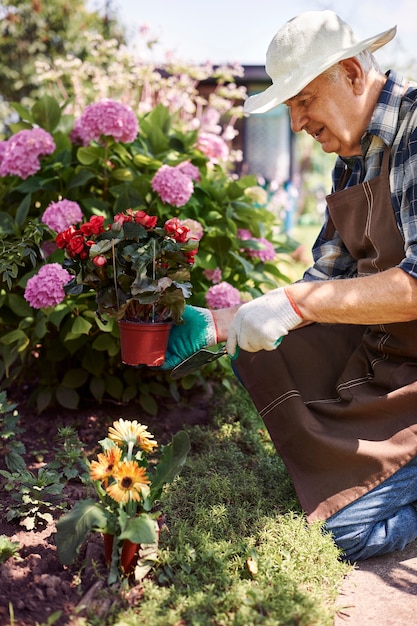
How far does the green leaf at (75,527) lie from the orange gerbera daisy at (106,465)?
82 mm

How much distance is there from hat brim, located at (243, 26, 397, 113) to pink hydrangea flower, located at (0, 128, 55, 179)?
1.10m

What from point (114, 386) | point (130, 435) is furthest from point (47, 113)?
point (130, 435)

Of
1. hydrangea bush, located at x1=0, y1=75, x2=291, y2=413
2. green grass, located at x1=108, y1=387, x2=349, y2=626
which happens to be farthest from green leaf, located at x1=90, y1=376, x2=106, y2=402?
green grass, located at x1=108, y1=387, x2=349, y2=626

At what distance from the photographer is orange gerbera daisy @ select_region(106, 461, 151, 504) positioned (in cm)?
162

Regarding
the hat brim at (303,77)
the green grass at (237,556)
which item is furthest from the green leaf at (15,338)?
the hat brim at (303,77)

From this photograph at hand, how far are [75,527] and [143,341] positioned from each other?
58 centimetres

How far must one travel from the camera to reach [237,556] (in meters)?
1.82

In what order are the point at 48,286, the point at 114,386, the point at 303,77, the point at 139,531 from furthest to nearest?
the point at 114,386
the point at 48,286
the point at 303,77
the point at 139,531

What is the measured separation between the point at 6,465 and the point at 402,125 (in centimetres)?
177

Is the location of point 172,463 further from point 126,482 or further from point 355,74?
point 355,74

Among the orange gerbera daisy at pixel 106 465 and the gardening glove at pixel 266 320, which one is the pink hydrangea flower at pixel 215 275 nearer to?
the gardening glove at pixel 266 320

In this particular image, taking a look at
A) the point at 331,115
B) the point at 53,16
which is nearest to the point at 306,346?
the point at 331,115

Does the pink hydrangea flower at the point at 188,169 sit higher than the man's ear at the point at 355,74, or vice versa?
the man's ear at the point at 355,74

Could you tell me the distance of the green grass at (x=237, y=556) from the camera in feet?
5.21
